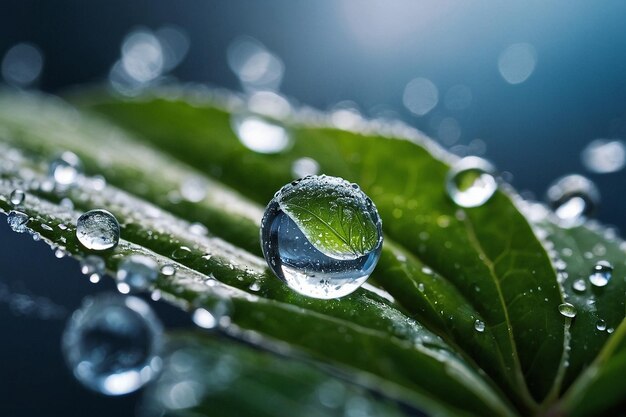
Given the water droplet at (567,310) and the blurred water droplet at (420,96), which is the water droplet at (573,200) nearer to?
the water droplet at (567,310)

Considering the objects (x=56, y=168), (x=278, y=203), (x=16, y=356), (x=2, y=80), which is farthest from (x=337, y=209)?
(x=2, y=80)

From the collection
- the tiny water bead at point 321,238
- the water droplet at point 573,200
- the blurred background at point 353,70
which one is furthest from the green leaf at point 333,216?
the blurred background at point 353,70

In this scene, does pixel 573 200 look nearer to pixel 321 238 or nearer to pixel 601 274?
pixel 601 274

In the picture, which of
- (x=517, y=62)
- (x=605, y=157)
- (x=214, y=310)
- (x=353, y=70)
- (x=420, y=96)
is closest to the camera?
(x=214, y=310)

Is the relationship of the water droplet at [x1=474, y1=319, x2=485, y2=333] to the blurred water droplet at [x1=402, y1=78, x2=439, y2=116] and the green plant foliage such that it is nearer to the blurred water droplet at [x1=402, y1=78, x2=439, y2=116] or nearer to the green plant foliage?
the green plant foliage

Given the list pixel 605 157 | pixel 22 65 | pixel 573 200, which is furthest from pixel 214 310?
pixel 22 65

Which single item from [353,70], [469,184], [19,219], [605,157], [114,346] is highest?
[353,70]
